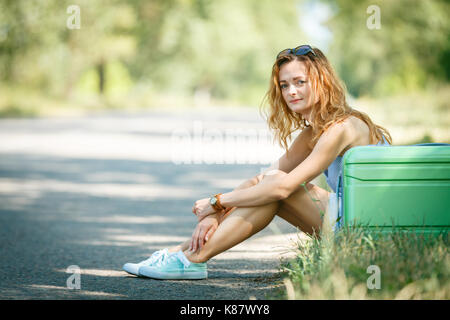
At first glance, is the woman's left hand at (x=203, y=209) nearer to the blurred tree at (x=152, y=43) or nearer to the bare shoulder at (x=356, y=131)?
the bare shoulder at (x=356, y=131)

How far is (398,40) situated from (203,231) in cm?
2312

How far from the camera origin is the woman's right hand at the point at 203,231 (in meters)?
3.77

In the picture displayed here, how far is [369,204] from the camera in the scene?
3.35m

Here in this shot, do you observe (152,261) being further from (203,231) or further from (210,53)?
(210,53)

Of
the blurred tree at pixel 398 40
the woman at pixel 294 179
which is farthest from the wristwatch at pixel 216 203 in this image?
the blurred tree at pixel 398 40

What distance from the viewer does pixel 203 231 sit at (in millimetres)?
3762

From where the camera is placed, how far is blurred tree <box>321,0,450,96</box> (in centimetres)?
2177

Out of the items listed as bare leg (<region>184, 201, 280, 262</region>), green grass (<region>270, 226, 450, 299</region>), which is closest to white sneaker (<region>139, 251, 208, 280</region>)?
bare leg (<region>184, 201, 280, 262</region>)

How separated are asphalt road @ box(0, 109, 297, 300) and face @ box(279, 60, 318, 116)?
2.67ft

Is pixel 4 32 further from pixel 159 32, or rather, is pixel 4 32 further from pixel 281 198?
pixel 281 198

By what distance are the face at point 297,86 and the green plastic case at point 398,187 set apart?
1.85 ft

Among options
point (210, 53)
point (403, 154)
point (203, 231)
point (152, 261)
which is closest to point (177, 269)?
point (152, 261)

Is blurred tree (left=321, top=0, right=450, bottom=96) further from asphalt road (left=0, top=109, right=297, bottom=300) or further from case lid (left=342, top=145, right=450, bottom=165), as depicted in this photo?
case lid (left=342, top=145, right=450, bottom=165)
